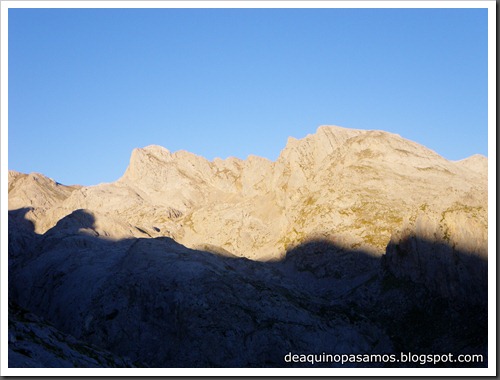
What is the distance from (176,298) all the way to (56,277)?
32.7m

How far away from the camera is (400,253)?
14725 cm

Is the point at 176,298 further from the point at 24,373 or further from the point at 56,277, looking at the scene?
the point at 24,373

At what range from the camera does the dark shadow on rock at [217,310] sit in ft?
393

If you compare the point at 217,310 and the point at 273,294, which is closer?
the point at 217,310

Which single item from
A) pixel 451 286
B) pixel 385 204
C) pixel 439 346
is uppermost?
pixel 385 204

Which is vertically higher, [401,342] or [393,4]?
[393,4]

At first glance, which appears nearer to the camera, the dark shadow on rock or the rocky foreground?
the dark shadow on rock

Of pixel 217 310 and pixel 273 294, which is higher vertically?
pixel 273 294

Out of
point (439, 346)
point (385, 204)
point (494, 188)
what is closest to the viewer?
point (494, 188)

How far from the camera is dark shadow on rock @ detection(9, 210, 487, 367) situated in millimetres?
119938

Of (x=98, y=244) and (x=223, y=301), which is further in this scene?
(x=98, y=244)

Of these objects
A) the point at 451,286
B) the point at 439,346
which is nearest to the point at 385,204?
the point at 451,286

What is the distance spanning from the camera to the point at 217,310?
414 feet

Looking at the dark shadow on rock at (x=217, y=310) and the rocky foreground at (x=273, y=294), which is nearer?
the dark shadow on rock at (x=217, y=310)
